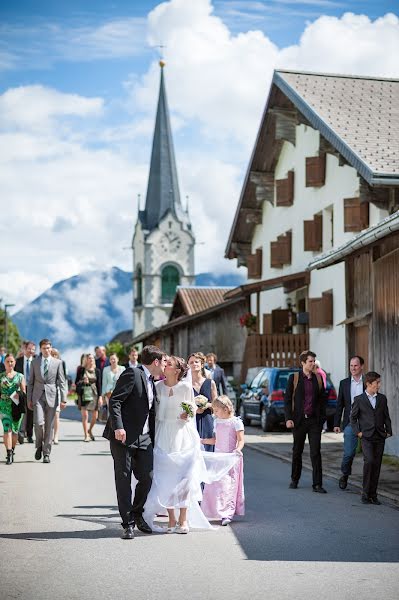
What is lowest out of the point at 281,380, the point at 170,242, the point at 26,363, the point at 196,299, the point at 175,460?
the point at 175,460

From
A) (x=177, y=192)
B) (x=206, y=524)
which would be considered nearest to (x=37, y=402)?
(x=206, y=524)

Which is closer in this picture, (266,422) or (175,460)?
(175,460)

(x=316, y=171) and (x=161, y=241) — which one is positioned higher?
(x=161, y=241)

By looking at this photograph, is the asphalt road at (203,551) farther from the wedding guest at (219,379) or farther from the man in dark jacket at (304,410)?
the wedding guest at (219,379)

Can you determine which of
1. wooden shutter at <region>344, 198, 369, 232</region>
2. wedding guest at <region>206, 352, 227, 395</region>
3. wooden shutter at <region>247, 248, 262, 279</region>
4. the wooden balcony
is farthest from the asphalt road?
wooden shutter at <region>247, 248, 262, 279</region>

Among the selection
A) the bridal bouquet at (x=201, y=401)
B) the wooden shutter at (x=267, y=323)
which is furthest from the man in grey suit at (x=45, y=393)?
the wooden shutter at (x=267, y=323)

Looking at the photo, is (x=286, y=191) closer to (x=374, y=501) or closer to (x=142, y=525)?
(x=374, y=501)

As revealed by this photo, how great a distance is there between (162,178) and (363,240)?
101238 millimetres

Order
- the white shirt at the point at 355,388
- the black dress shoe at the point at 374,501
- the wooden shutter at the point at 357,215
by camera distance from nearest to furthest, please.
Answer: the black dress shoe at the point at 374,501
the white shirt at the point at 355,388
the wooden shutter at the point at 357,215

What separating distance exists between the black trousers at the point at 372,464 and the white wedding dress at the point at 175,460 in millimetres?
2729

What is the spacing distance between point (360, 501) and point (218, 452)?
2.06 meters

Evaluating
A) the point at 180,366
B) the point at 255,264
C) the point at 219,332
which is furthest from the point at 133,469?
the point at 219,332

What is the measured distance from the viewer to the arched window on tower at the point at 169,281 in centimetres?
12044

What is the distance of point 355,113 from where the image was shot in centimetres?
3066
